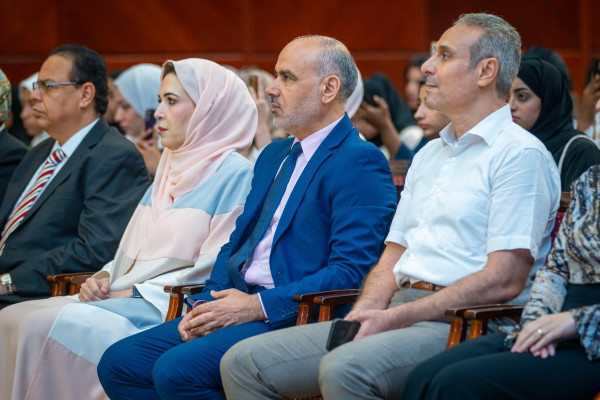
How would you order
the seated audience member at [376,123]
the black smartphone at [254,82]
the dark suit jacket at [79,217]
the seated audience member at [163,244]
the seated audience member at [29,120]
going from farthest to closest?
the seated audience member at [29,120] → the seated audience member at [376,123] → the black smartphone at [254,82] → the dark suit jacket at [79,217] → the seated audience member at [163,244]

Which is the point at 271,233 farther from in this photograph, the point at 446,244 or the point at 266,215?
the point at 446,244

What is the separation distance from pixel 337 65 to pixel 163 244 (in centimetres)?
98

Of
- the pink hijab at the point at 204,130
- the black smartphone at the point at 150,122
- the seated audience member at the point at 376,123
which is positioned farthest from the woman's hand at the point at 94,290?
the seated audience member at the point at 376,123

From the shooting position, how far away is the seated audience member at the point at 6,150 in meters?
4.35

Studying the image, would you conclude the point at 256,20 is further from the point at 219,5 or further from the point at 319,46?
the point at 319,46

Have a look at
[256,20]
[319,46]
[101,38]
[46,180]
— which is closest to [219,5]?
[256,20]

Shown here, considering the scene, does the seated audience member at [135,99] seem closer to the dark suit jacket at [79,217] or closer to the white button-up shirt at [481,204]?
the dark suit jacket at [79,217]

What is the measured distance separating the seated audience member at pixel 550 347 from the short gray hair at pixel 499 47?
0.46 meters

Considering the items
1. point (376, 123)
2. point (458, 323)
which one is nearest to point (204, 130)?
point (458, 323)

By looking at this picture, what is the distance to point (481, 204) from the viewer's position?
7.93 feet

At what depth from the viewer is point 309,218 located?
2.81 m

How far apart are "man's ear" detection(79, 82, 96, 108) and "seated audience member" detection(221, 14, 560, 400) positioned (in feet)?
6.32

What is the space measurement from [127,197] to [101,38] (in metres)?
3.88

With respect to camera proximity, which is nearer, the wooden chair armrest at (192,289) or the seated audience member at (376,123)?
the wooden chair armrest at (192,289)
